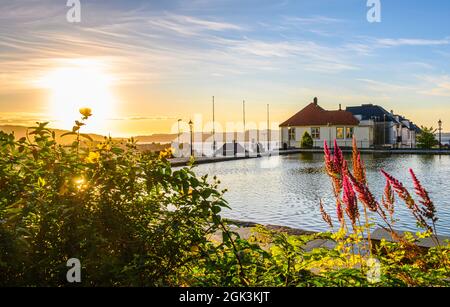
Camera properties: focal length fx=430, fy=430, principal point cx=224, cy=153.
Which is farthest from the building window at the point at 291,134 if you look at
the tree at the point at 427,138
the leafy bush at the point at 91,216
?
the leafy bush at the point at 91,216

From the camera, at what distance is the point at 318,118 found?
6275 cm

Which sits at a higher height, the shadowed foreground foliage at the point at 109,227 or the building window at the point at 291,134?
the building window at the point at 291,134

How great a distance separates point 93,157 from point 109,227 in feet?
1.57

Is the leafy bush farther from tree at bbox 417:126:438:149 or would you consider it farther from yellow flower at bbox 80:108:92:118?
tree at bbox 417:126:438:149

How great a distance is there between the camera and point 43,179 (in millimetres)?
2941

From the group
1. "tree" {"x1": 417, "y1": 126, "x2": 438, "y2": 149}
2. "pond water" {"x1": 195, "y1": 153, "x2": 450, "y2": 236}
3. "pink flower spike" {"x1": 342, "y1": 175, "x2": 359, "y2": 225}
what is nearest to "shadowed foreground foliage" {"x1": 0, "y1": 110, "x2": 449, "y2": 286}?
"pink flower spike" {"x1": 342, "y1": 175, "x2": 359, "y2": 225}

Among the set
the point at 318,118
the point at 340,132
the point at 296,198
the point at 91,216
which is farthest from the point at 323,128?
the point at 91,216

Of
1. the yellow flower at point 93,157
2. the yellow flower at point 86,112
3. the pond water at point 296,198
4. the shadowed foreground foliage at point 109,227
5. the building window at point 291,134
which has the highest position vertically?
the building window at point 291,134

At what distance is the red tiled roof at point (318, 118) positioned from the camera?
2371 inches

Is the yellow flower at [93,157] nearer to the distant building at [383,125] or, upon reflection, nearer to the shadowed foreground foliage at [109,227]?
the shadowed foreground foliage at [109,227]

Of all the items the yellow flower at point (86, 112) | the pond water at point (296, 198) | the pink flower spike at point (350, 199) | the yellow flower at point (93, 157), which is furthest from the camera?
the pond water at point (296, 198)

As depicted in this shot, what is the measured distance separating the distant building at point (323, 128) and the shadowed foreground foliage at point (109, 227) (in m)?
→ 56.0
